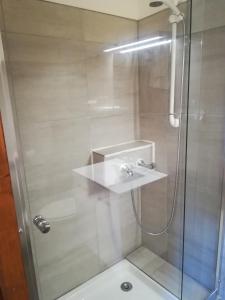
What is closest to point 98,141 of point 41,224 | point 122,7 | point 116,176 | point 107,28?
point 116,176

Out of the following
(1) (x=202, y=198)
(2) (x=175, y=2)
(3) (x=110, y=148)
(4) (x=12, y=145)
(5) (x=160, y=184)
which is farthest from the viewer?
(5) (x=160, y=184)

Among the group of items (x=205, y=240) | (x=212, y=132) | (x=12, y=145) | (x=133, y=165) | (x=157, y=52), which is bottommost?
(x=205, y=240)

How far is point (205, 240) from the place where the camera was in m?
1.66

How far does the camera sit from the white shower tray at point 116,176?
1.63m

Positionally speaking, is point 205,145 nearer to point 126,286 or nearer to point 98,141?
point 98,141

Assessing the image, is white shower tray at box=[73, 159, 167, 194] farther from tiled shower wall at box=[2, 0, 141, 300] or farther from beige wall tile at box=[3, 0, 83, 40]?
beige wall tile at box=[3, 0, 83, 40]

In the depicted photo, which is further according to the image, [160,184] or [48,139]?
[160,184]

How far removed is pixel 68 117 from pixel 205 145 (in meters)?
0.92

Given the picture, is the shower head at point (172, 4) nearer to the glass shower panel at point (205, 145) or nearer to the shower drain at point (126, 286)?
the glass shower panel at point (205, 145)

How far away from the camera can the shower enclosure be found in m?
1.34

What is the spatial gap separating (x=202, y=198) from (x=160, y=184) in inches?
13.5

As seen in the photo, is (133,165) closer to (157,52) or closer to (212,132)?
(212,132)

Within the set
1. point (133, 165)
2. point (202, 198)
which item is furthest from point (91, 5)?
point (202, 198)

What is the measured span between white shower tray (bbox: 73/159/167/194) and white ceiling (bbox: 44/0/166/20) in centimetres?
100
